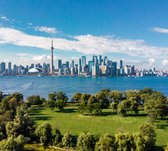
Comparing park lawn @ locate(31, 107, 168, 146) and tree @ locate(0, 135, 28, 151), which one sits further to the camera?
park lawn @ locate(31, 107, 168, 146)

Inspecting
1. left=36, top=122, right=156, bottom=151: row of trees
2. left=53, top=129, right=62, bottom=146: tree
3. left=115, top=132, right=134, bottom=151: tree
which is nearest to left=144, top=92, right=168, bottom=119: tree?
left=36, top=122, right=156, bottom=151: row of trees

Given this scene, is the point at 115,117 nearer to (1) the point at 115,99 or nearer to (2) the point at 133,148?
(1) the point at 115,99

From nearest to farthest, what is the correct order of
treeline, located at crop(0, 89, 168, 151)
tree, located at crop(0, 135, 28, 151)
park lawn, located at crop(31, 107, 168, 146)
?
tree, located at crop(0, 135, 28, 151) < treeline, located at crop(0, 89, 168, 151) < park lawn, located at crop(31, 107, 168, 146)

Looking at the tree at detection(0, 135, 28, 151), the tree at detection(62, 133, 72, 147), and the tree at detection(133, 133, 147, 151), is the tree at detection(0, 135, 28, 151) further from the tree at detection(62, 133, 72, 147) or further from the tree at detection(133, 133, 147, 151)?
the tree at detection(133, 133, 147, 151)

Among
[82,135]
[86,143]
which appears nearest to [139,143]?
[86,143]

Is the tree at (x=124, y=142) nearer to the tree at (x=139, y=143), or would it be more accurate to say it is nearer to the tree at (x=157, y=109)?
the tree at (x=139, y=143)

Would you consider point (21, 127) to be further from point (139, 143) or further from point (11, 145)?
point (139, 143)

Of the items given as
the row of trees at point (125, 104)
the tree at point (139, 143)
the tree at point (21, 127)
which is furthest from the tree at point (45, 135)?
the row of trees at point (125, 104)
